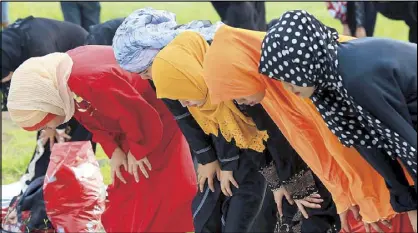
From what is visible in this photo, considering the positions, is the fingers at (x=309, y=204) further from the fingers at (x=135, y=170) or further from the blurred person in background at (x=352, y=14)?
the blurred person in background at (x=352, y=14)

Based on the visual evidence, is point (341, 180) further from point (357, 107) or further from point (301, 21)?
point (301, 21)

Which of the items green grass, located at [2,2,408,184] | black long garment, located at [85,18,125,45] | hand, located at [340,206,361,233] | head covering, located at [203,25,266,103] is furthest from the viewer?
green grass, located at [2,2,408,184]

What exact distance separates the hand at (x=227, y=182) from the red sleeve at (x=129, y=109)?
1.35ft

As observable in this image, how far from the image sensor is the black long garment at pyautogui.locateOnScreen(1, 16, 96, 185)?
411 cm

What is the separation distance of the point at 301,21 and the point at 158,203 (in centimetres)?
156

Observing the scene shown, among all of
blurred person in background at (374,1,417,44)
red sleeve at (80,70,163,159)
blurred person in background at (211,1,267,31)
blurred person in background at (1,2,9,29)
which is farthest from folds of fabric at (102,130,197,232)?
blurred person in background at (1,2,9,29)

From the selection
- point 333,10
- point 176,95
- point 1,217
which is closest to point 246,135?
point 176,95

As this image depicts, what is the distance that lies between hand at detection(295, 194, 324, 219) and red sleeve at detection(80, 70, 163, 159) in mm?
746

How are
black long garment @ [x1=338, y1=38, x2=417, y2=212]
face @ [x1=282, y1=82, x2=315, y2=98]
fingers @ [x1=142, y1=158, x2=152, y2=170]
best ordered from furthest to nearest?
fingers @ [x1=142, y1=158, x2=152, y2=170], face @ [x1=282, y1=82, x2=315, y2=98], black long garment @ [x1=338, y1=38, x2=417, y2=212]

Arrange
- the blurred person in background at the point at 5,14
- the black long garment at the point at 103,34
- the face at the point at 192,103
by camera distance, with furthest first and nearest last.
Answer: the blurred person in background at the point at 5,14 < the black long garment at the point at 103,34 < the face at the point at 192,103

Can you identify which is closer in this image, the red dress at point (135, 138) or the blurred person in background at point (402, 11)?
the red dress at point (135, 138)

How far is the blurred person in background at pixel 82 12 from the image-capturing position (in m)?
5.91

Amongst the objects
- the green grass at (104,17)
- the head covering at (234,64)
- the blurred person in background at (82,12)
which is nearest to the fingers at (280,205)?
the head covering at (234,64)

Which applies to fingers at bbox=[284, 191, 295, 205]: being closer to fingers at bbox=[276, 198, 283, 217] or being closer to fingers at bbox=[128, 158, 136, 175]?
fingers at bbox=[276, 198, 283, 217]
